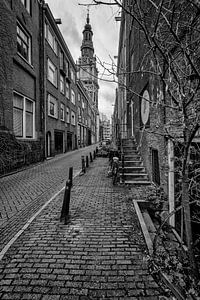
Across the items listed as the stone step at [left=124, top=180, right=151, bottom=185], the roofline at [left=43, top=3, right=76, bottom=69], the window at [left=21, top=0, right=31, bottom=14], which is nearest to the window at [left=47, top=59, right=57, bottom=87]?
the roofline at [left=43, top=3, right=76, bottom=69]

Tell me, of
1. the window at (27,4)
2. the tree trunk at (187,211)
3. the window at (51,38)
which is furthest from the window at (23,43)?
the tree trunk at (187,211)

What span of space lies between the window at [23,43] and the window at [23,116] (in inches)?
113

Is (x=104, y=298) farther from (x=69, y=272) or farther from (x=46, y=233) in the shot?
(x=46, y=233)

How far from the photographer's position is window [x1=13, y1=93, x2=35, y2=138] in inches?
460

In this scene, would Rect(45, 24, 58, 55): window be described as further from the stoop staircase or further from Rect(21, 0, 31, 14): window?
the stoop staircase

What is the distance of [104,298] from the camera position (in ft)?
7.85

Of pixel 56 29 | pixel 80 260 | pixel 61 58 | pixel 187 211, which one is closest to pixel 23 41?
pixel 56 29

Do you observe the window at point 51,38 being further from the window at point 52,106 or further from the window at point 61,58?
the window at point 52,106

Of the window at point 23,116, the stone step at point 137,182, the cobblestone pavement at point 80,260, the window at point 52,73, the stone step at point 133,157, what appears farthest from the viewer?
the window at point 52,73

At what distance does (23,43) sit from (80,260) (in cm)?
1379

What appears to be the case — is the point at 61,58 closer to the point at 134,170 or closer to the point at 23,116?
the point at 23,116

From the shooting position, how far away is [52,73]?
19.2m

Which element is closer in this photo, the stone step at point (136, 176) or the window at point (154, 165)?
the window at point (154, 165)

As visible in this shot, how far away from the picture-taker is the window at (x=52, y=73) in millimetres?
18016
